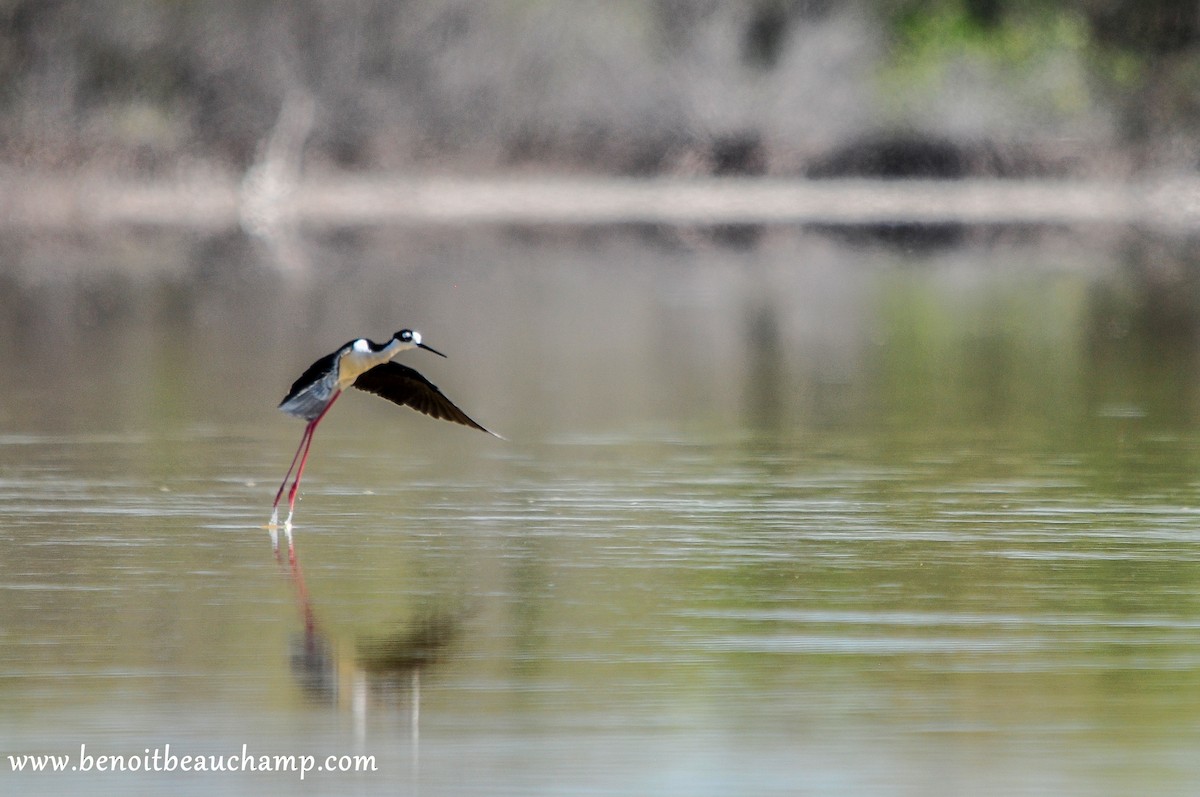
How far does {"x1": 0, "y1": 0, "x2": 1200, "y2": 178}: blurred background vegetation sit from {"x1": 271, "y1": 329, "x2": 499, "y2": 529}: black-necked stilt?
132 ft

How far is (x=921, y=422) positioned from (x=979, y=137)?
134ft

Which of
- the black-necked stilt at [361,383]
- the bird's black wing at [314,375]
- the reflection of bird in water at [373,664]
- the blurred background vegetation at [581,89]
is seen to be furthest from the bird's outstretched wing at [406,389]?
the blurred background vegetation at [581,89]

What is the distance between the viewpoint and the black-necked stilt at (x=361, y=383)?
966cm

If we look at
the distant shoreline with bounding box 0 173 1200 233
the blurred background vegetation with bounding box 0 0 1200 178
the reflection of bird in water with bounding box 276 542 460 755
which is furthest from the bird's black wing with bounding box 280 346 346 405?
the blurred background vegetation with bounding box 0 0 1200 178

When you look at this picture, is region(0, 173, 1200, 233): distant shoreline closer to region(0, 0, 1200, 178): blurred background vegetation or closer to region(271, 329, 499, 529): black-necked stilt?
region(0, 0, 1200, 178): blurred background vegetation

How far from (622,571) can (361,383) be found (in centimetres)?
175

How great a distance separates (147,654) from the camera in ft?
24.3

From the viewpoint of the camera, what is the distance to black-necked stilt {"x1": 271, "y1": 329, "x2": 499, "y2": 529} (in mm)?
9664

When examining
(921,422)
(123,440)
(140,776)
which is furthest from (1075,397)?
(140,776)

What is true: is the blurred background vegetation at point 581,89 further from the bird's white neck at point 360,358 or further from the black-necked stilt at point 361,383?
the bird's white neck at point 360,358

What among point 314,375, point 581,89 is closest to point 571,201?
point 581,89

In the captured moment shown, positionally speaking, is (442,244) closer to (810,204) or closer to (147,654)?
(810,204)

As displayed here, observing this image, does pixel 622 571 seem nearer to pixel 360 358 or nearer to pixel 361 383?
pixel 360 358

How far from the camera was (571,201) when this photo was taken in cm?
5206
